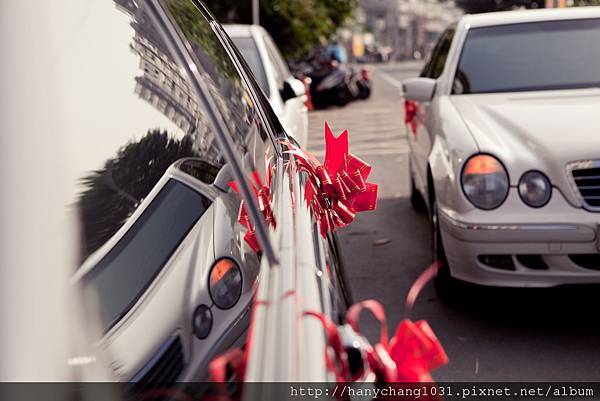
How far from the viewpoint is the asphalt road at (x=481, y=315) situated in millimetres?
4277

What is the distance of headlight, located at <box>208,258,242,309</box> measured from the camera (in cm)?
166

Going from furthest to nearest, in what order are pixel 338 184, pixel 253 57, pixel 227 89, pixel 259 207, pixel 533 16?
pixel 253 57
pixel 533 16
pixel 338 184
pixel 227 89
pixel 259 207

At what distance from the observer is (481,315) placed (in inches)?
200

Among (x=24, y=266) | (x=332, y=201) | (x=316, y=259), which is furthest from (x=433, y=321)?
(x=24, y=266)

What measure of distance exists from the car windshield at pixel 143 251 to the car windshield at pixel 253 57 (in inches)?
197

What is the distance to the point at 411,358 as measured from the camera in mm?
1547

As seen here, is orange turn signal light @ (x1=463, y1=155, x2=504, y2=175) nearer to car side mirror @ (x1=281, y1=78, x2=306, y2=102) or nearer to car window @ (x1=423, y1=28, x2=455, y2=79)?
car window @ (x1=423, y1=28, x2=455, y2=79)

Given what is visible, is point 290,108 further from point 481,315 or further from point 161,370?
point 161,370

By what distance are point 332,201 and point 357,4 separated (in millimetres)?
29276

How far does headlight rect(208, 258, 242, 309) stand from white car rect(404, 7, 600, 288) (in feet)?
9.59

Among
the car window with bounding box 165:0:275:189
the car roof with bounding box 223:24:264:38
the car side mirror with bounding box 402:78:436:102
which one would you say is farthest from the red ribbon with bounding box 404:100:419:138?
the car window with bounding box 165:0:275:189

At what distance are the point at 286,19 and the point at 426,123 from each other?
2138 centimetres

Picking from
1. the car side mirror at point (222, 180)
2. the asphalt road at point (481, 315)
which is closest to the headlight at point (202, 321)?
the car side mirror at point (222, 180)

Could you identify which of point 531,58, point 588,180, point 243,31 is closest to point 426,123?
point 531,58
